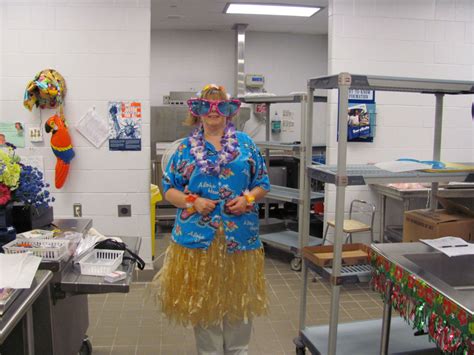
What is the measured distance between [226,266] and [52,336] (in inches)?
33.7

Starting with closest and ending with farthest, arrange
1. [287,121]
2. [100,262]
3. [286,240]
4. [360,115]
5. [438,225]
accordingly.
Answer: [100,262] < [438,225] < [360,115] < [286,240] < [287,121]

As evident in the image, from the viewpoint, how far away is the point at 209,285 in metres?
2.38

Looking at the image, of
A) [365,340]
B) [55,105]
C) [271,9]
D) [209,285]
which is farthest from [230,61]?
[209,285]

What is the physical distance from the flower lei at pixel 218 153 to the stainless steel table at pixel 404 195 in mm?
1489

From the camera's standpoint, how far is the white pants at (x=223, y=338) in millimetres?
2461

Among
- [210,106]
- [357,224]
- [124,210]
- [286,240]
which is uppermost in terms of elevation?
[210,106]

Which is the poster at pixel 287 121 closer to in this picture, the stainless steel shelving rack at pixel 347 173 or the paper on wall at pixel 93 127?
the paper on wall at pixel 93 127

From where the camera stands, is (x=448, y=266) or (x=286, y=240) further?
(x=286, y=240)

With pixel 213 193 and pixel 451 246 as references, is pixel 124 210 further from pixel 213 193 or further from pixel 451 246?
pixel 451 246

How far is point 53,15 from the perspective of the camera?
395cm

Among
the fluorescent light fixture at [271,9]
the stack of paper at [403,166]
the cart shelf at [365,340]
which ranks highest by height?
the fluorescent light fixture at [271,9]

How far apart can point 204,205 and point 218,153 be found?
28 centimetres

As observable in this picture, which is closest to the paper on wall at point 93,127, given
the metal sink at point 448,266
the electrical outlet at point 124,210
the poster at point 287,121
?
the electrical outlet at point 124,210

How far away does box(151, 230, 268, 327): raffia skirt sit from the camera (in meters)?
2.38
